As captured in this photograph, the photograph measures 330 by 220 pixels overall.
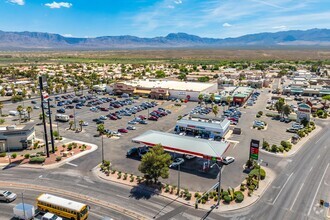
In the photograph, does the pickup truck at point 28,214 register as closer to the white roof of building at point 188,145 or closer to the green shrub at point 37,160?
the green shrub at point 37,160

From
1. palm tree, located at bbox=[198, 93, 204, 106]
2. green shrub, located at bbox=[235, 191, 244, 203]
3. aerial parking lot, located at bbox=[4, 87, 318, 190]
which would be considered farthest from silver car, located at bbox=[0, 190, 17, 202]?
palm tree, located at bbox=[198, 93, 204, 106]

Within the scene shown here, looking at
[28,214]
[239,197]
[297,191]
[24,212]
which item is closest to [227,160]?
[239,197]

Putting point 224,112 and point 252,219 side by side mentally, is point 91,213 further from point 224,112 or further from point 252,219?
point 224,112

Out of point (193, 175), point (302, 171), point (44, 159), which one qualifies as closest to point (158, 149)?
point (193, 175)

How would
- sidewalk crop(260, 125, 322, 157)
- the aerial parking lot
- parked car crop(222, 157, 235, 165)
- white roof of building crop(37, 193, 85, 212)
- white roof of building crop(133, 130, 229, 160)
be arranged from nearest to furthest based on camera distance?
white roof of building crop(37, 193, 85, 212)
white roof of building crop(133, 130, 229, 160)
the aerial parking lot
parked car crop(222, 157, 235, 165)
sidewalk crop(260, 125, 322, 157)

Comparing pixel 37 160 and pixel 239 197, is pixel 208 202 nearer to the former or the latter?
pixel 239 197

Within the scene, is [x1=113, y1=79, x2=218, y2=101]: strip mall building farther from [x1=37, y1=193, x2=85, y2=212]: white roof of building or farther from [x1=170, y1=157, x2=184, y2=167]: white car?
[x1=37, y1=193, x2=85, y2=212]: white roof of building
